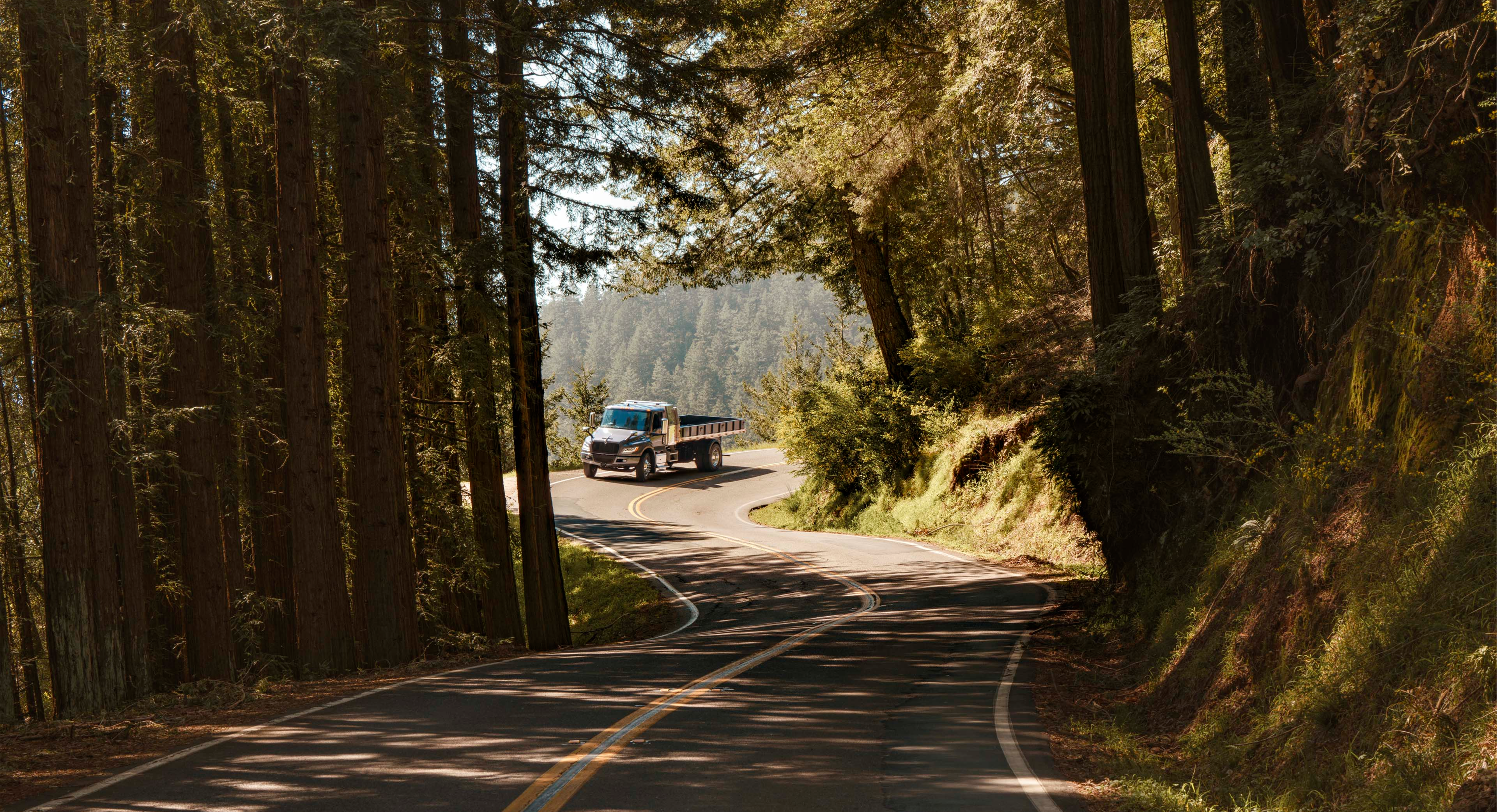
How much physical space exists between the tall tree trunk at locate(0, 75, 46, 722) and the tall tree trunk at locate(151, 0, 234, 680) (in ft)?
4.94

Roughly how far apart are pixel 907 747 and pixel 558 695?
3.64 meters

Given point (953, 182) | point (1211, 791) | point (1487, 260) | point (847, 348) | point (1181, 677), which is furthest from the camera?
point (847, 348)

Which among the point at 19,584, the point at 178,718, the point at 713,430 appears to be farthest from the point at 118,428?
the point at 713,430

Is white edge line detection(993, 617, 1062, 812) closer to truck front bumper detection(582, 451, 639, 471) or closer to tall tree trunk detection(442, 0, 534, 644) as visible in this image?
tall tree trunk detection(442, 0, 534, 644)

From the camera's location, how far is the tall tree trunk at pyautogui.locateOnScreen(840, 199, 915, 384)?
96.7 ft

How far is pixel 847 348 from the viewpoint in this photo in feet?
140

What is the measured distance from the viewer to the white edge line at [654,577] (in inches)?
741

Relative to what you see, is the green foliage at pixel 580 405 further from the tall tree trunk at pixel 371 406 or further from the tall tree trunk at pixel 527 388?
the tall tree trunk at pixel 371 406

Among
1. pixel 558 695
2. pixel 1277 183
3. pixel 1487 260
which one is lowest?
pixel 558 695

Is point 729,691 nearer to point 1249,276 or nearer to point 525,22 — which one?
point 1249,276

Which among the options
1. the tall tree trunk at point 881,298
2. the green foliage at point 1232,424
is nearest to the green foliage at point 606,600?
the green foliage at point 1232,424

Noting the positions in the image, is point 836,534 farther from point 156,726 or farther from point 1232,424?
point 156,726

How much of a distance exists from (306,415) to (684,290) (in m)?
11.5

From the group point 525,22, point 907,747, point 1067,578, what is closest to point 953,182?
point 1067,578
